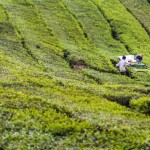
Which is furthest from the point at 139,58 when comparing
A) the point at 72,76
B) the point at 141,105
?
the point at 141,105

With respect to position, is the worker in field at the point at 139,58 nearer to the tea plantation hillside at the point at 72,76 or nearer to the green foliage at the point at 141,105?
the tea plantation hillside at the point at 72,76

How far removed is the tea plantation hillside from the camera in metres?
21.2

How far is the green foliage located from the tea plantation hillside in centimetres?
7

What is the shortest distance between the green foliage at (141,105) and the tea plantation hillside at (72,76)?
0.07 m

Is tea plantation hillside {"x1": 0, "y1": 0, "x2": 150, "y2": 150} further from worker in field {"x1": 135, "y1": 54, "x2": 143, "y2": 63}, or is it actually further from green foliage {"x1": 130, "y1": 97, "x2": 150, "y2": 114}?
worker in field {"x1": 135, "y1": 54, "x2": 143, "y2": 63}

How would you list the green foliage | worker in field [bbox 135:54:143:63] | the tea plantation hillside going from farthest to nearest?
worker in field [bbox 135:54:143:63] < the green foliage < the tea plantation hillside

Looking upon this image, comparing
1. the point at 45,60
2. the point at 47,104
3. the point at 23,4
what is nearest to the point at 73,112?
the point at 47,104

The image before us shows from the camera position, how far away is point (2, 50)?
4303 cm

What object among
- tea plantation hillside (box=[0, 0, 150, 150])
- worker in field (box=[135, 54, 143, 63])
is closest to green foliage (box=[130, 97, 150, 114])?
tea plantation hillside (box=[0, 0, 150, 150])

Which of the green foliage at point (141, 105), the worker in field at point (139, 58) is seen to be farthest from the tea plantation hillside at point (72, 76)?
the worker in field at point (139, 58)

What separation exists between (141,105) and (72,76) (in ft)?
39.9

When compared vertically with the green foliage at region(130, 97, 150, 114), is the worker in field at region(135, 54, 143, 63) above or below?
below

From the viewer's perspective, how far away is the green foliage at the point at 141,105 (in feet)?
89.8

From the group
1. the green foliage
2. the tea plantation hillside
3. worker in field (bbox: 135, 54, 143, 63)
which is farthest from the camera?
worker in field (bbox: 135, 54, 143, 63)
